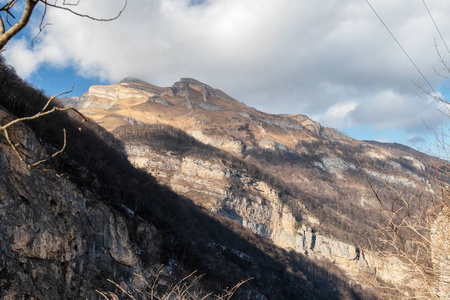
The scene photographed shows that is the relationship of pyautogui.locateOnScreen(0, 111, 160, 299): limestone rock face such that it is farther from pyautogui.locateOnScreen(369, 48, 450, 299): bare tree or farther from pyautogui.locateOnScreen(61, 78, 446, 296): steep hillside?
pyautogui.locateOnScreen(61, 78, 446, 296): steep hillside

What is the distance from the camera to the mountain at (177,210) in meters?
12.9

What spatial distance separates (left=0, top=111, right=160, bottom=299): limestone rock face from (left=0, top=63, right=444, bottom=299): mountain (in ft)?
0.23

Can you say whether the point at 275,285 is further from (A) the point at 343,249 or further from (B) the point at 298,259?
(A) the point at 343,249

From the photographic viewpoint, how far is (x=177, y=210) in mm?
46656

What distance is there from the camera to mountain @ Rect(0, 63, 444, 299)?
12.9 metres

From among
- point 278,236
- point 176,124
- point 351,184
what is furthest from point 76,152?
point 351,184

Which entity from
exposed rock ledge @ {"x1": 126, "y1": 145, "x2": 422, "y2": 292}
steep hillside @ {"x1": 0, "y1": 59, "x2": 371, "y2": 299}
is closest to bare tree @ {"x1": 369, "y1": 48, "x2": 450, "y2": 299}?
steep hillside @ {"x1": 0, "y1": 59, "x2": 371, "y2": 299}

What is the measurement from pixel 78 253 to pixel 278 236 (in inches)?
3760

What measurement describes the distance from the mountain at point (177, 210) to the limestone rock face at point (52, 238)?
0.07 m

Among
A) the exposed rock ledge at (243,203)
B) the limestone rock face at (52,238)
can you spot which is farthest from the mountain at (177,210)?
the exposed rock ledge at (243,203)

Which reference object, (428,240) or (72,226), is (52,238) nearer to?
(72,226)

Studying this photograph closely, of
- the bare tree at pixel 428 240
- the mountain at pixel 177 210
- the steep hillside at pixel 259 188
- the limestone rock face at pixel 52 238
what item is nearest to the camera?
the bare tree at pixel 428 240

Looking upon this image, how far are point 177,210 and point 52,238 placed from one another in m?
33.0

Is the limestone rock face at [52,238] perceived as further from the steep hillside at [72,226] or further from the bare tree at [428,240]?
the bare tree at [428,240]
